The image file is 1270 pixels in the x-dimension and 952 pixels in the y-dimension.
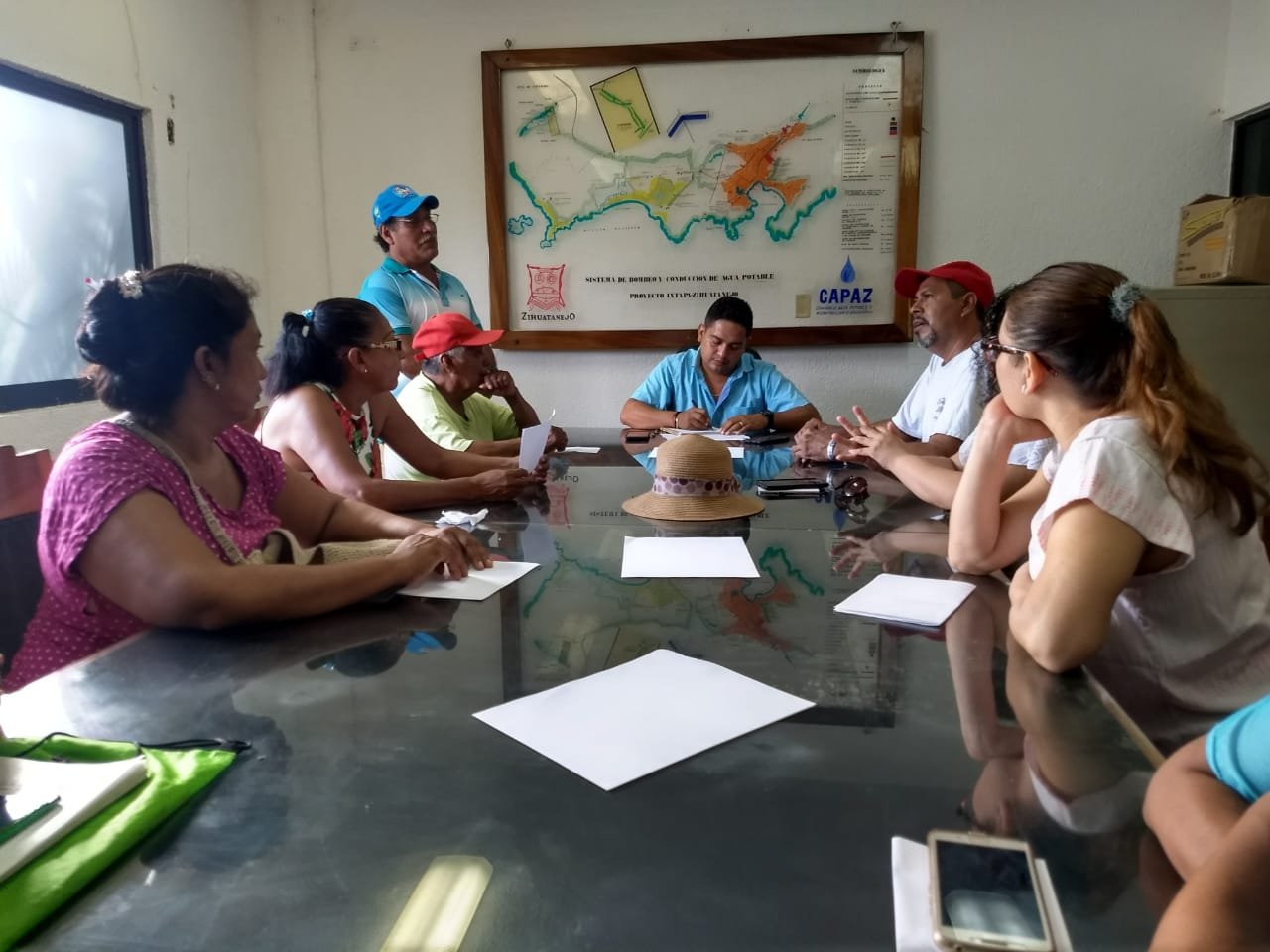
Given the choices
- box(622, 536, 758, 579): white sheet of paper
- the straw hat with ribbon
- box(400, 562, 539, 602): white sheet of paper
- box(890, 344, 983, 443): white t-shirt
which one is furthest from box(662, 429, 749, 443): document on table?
box(400, 562, 539, 602): white sheet of paper

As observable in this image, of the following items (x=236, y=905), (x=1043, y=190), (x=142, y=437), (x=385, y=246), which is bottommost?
(x=236, y=905)

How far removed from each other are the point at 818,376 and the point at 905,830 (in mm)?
3266

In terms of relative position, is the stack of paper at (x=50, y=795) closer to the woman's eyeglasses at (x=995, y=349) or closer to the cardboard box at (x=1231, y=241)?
the woman's eyeglasses at (x=995, y=349)

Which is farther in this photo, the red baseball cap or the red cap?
the red baseball cap

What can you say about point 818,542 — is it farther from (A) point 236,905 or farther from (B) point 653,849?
(A) point 236,905

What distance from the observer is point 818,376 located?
3.83 meters

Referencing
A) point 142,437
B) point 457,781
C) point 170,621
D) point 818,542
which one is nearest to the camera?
point 457,781

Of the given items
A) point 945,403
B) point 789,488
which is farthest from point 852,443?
point 945,403

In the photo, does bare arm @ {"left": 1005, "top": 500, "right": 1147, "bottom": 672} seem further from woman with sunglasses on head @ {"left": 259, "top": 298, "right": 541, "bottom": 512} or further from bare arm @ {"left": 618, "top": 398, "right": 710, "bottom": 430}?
bare arm @ {"left": 618, "top": 398, "right": 710, "bottom": 430}

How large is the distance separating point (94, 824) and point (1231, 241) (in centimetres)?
345

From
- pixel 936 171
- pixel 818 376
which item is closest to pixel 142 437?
pixel 818 376

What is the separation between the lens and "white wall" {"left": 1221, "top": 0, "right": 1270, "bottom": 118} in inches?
124

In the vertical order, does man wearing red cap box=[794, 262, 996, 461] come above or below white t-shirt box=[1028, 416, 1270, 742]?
above

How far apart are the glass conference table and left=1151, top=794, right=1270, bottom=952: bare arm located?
0.03 metres
